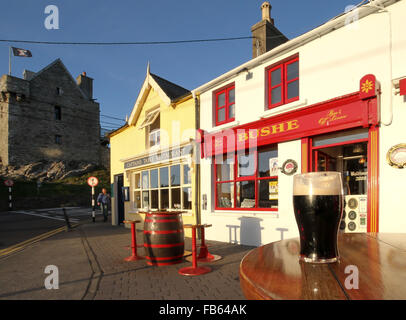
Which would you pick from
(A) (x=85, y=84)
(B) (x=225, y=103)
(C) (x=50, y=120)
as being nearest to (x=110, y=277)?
(B) (x=225, y=103)

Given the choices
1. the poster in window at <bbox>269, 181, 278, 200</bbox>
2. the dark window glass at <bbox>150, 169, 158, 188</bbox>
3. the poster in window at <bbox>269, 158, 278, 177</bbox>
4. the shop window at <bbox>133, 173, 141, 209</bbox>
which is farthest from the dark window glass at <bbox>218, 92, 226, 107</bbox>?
the shop window at <bbox>133, 173, 141, 209</bbox>

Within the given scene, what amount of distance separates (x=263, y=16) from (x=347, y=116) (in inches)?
242

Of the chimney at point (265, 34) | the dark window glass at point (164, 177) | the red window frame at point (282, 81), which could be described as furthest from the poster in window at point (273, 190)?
the chimney at point (265, 34)

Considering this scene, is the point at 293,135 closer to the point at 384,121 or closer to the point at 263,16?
the point at 384,121

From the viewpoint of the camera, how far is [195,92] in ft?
29.2

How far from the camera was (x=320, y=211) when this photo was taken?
1.41 m

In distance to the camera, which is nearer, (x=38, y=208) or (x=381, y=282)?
(x=381, y=282)

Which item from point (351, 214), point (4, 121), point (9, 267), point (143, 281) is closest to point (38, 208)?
point (4, 121)

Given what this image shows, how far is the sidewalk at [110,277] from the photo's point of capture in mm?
3943

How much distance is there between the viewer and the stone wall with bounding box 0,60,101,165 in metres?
31.8

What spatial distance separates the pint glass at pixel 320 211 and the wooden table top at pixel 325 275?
0.28 feet

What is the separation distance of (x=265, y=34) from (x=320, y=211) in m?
9.06

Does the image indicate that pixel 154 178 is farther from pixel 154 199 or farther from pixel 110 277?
pixel 110 277

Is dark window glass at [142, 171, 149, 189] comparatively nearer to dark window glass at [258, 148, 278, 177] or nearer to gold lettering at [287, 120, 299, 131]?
dark window glass at [258, 148, 278, 177]
